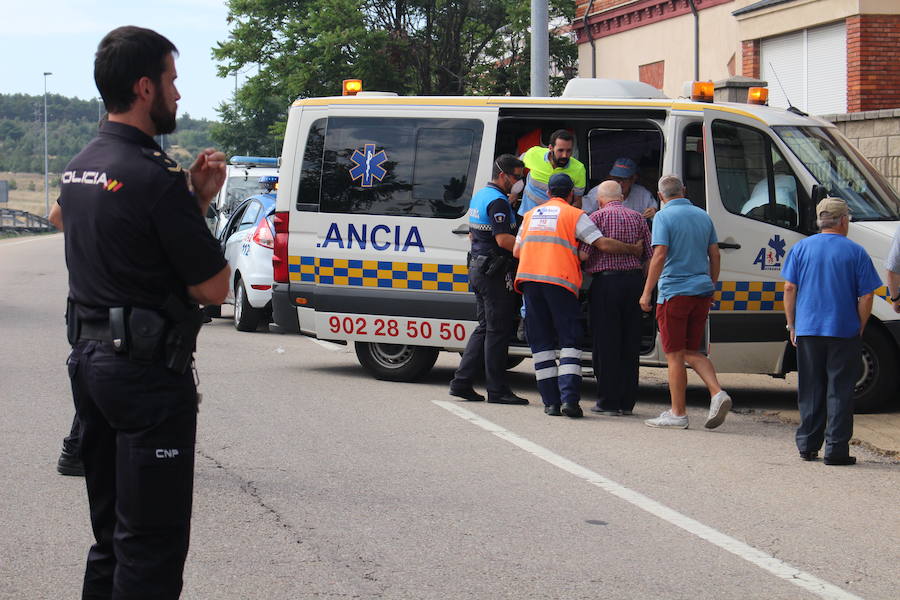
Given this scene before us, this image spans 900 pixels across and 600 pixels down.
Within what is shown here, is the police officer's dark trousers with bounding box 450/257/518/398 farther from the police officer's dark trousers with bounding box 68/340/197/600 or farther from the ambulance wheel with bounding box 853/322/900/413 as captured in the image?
the police officer's dark trousers with bounding box 68/340/197/600

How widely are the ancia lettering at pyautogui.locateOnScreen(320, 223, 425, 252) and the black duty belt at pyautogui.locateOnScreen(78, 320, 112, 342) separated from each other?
7.27 metres

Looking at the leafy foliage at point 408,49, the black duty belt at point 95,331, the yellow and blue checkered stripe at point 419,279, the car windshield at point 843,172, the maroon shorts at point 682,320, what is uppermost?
the leafy foliage at point 408,49

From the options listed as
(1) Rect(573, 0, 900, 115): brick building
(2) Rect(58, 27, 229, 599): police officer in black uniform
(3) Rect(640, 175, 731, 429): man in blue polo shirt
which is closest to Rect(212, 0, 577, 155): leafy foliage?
(1) Rect(573, 0, 900, 115): brick building

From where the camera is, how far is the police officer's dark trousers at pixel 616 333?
32.2 feet

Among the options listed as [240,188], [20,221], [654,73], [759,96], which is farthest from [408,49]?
[20,221]

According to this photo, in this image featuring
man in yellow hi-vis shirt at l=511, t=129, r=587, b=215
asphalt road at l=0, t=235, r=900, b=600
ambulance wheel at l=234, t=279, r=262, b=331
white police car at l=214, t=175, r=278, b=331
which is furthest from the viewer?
ambulance wheel at l=234, t=279, r=262, b=331

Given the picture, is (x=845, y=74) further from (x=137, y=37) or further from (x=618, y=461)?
(x=137, y=37)

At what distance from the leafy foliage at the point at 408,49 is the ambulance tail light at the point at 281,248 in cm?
2242

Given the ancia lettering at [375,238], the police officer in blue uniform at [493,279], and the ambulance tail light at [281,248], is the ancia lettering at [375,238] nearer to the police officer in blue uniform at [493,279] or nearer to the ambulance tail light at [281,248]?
the ambulance tail light at [281,248]

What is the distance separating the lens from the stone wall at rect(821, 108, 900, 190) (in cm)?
1630

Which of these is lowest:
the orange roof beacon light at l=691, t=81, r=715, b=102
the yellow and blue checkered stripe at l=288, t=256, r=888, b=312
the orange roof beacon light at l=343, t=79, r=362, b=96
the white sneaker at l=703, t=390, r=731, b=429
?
the white sneaker at l=703, t=390, r=731, b=429

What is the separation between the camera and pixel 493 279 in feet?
33.3

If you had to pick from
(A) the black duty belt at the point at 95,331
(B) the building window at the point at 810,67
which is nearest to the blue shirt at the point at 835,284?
(A) the black duty belt at the point at 95,331

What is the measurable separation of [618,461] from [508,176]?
2846 mm
